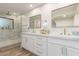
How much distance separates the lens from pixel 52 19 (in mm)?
2369

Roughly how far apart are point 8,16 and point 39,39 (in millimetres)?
3265

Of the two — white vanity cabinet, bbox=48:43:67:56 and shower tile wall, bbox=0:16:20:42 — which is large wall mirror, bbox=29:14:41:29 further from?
shower tile wall, bbox=0:16:20:42

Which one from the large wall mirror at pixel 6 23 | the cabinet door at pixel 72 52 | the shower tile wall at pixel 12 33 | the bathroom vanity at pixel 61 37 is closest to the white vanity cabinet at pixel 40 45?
the bathroom vanity at pixel 61 37

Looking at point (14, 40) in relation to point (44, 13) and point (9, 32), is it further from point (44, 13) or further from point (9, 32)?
point (44, 13)

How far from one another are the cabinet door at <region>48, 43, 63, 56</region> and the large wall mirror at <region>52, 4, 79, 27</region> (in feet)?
2.14

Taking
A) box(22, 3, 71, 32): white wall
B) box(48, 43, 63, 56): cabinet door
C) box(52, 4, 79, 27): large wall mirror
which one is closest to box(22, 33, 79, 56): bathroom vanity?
box(48, 43, 63, 56): cabinet door

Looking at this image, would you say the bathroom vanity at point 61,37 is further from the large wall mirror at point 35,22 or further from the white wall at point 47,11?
the large wall mirror at point 35,22

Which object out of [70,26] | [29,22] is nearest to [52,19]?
[70,26]

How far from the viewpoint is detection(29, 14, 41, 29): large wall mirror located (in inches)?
117

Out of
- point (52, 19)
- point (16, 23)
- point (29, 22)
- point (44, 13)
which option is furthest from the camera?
point (16, 23)

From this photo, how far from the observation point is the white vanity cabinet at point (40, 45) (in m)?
2.00

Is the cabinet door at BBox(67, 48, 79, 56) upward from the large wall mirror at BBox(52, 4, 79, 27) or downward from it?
downward

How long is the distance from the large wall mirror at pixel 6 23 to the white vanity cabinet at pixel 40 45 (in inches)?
110

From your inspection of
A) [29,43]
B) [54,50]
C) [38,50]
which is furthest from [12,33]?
[54,50]
